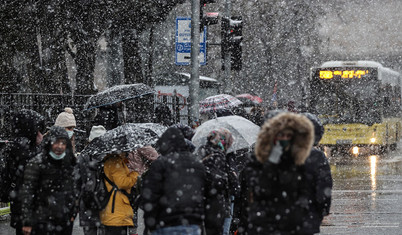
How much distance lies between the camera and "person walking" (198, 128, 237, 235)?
6173mm

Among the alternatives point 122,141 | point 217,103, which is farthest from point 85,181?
point 217,103

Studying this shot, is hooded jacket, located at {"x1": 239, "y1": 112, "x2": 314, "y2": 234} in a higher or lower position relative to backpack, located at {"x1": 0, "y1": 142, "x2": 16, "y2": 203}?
higher

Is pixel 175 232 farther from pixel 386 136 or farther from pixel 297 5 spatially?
pixel 297 5

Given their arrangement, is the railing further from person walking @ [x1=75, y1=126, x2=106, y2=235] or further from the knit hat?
the knit hat

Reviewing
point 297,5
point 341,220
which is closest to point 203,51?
point 341,220

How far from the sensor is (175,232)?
5.33 meters

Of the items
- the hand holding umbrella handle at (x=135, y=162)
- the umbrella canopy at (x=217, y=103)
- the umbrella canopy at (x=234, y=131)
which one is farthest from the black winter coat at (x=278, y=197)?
the umbrella canopy at (x=217, y=103)

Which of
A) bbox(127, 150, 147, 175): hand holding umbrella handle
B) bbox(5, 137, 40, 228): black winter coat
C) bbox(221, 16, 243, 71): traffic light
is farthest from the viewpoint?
bbox(221, 16, 243, 71): traffic light

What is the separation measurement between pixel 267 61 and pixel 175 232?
121 ft

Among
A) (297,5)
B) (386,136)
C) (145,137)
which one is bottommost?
(386,136)

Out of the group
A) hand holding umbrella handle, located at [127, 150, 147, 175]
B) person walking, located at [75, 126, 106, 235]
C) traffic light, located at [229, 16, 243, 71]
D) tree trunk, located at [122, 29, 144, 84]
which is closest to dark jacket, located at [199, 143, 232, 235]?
hand holding umbrella handle, located at [127, 150, 147, 175]

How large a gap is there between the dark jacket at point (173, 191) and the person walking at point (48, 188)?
3.68ft

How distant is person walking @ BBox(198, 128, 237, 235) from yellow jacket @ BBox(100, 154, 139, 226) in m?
0.79

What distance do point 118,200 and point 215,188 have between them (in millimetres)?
1167
